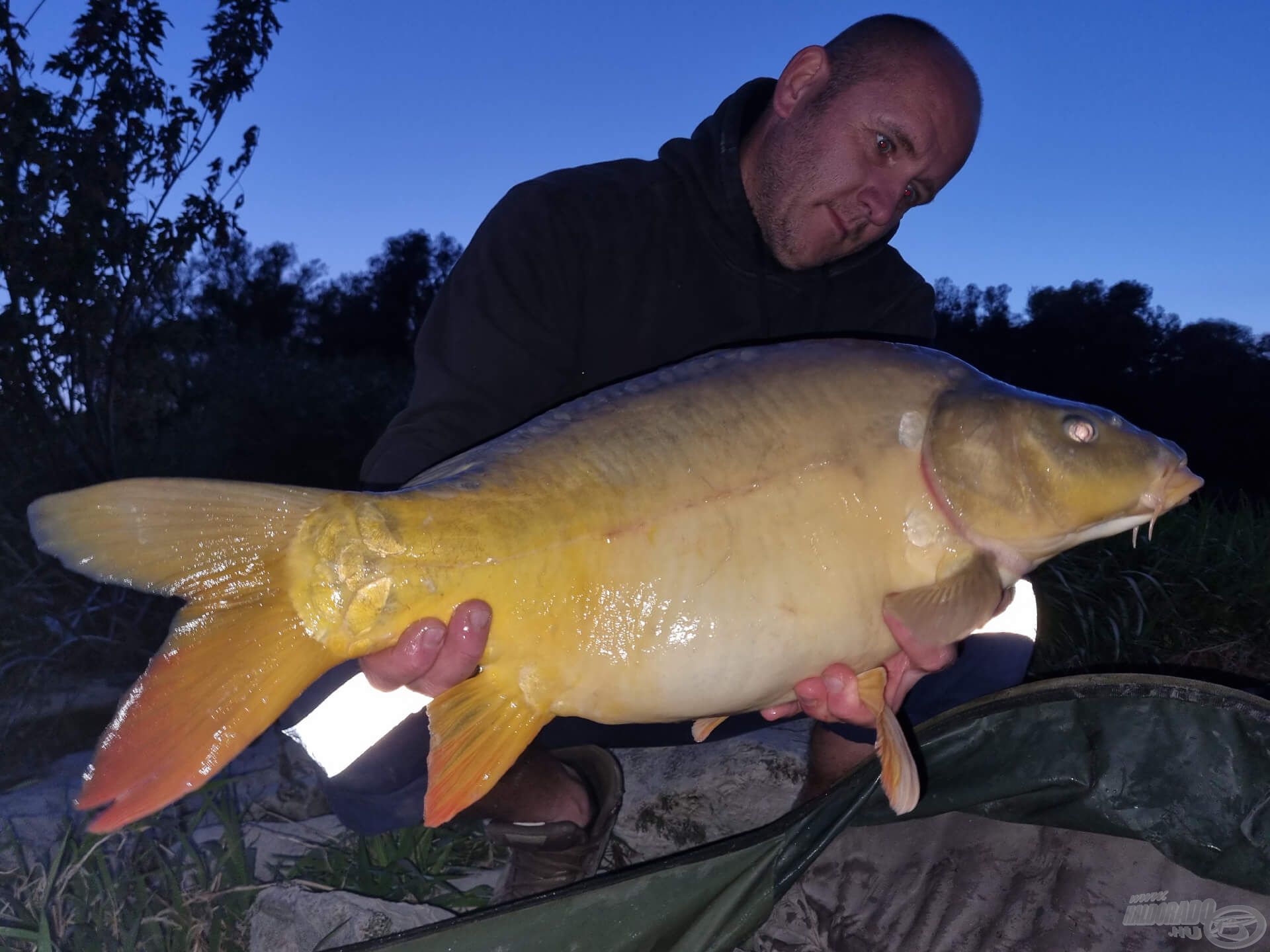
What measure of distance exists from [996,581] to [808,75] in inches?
54.2

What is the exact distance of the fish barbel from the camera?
1.14 metres

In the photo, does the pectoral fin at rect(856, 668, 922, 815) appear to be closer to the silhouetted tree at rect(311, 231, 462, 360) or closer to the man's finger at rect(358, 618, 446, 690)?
the man's finger at rect(358, 618, 446, 690)

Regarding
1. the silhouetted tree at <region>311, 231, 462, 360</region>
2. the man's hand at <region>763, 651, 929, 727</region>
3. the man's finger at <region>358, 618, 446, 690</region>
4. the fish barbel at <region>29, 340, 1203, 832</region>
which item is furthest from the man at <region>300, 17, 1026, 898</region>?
the silhouetted tree at <region>311, 231, 462, 360</region>

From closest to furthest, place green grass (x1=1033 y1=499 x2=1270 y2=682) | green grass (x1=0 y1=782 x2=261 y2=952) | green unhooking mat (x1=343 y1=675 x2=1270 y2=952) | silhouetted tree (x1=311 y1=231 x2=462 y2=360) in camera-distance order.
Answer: green unhooking mat (x1=343 y1=675 x2=1270 y2=952)
green grass (x1=0 y1=782 x2=261 y2=952)
green grass (x1=1033 y1=499 x2=1270 y2=682)
silhouetted tree (x1=311 y1=231 x2=462 y2=360)

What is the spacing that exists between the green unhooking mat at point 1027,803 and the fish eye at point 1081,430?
0.58 m

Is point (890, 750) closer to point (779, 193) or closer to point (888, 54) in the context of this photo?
point (779, 193)

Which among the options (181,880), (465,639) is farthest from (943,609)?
(181,880)

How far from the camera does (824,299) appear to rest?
2.44m

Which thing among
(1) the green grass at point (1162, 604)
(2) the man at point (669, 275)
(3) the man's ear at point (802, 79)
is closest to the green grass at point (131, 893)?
(2) the man at point (669, 275)

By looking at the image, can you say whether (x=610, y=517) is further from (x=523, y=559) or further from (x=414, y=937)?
(x=414, y=937)

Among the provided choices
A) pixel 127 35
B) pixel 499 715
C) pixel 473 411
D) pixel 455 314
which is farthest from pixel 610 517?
pixel 127 35

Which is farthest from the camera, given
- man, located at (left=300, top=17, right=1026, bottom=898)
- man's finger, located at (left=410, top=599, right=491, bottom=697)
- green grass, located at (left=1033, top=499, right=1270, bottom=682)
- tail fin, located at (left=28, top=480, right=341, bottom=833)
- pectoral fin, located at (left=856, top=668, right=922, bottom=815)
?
green grass, located at (left=1033, top=499, right=1270, bottom=682)

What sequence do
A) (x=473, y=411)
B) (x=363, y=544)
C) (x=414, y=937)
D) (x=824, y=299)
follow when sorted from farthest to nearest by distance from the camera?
(x=824, y=299) < (x=473, y=411) < (x=414, y=937) < (x=363, y=544)

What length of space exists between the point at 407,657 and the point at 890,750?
70cm
